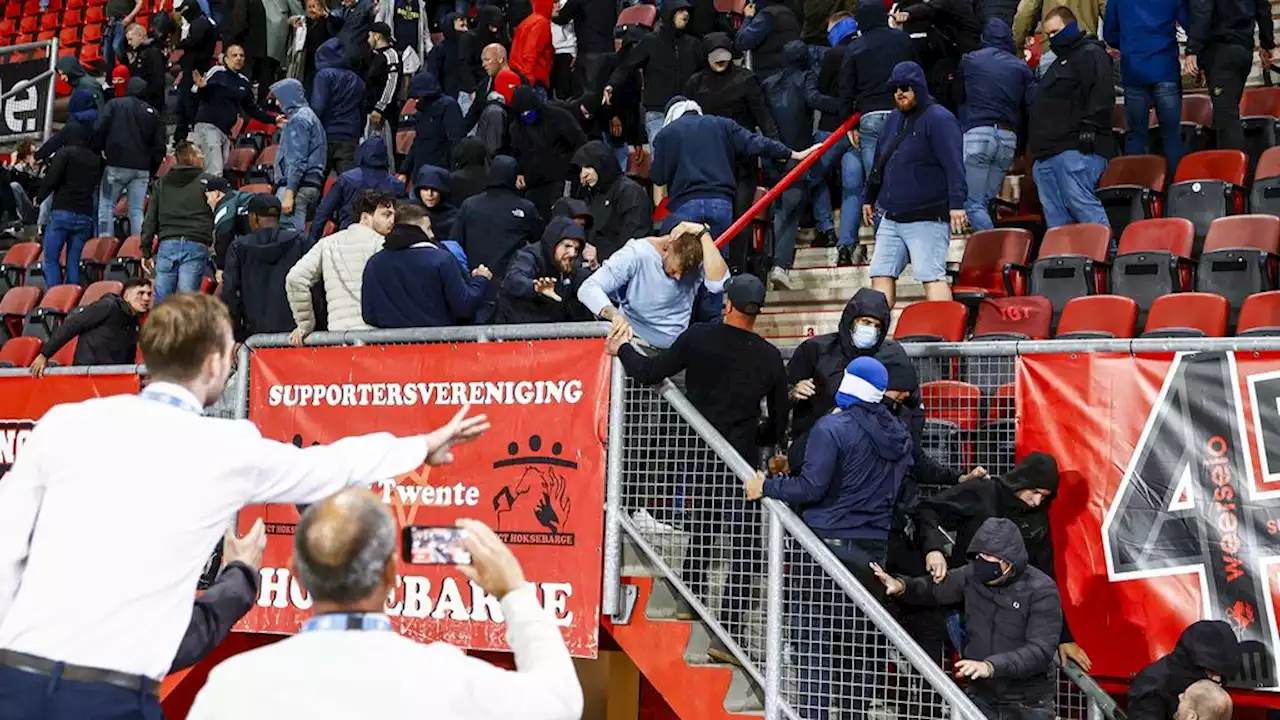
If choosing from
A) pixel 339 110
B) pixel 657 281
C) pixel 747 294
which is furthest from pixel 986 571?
pixel 339 110

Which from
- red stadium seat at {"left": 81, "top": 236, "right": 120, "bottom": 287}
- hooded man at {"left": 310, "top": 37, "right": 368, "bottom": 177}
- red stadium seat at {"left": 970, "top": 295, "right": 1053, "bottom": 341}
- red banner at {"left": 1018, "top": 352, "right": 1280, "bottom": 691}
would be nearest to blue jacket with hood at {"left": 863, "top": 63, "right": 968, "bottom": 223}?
red stadium seat at {"left": 970, "top": 295, "right": 1053, "bottom": 341}

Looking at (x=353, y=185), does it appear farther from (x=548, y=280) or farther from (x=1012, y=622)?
(x=1012, y=622)

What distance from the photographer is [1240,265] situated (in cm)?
887

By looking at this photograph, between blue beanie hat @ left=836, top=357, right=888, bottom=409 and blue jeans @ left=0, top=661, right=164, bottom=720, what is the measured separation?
12.0 feet

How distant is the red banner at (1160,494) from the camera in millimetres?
6348

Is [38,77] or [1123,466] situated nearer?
[1123,466]

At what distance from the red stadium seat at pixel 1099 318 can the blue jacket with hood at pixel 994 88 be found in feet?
7.34

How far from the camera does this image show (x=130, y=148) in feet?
47.2

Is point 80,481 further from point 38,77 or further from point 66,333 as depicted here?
point 38,77

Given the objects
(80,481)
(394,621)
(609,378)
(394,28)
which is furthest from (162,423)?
(394,28)

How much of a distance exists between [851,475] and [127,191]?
1021 cm

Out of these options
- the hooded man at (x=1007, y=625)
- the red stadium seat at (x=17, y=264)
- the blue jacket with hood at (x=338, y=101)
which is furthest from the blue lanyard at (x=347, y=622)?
the red stadium seat at (x=17, y=264)

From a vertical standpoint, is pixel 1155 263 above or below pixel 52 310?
below

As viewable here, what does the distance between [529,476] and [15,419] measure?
4063mm
